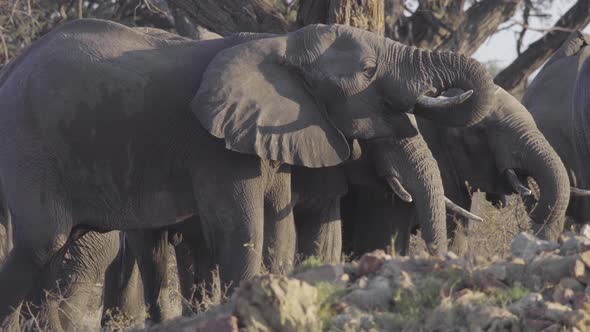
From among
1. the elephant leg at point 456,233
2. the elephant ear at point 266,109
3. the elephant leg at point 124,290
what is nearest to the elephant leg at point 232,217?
the elephant ear at point 266,109

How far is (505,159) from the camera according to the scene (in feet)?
35.4

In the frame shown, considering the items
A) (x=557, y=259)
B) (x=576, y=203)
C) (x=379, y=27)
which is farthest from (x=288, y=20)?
(x=557, y=259)

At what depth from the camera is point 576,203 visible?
481 inches

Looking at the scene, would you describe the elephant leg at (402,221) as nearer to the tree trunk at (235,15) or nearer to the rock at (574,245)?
the rock at (574,245)

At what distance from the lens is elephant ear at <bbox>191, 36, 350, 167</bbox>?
9523 mm

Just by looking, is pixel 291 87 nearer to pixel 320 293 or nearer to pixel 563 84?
pixel 320 293

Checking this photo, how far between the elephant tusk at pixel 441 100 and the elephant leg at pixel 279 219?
89 cm

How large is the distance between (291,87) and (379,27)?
3.06m

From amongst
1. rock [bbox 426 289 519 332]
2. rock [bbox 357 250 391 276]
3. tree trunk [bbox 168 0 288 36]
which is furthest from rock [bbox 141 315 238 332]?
tree trunk [bbox 168 0 288 36]

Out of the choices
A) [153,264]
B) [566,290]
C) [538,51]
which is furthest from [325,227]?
[538,51]

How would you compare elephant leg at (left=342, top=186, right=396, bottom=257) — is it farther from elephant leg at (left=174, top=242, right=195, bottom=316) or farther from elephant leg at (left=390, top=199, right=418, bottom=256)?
elephant leg at (left=174, top=242, right=195, bottom=316)

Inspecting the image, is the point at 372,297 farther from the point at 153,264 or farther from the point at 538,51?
the point at 538,51

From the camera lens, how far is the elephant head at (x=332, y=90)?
966 centimetres

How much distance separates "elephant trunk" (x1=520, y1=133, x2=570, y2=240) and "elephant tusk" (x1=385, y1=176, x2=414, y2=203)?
95 cm
